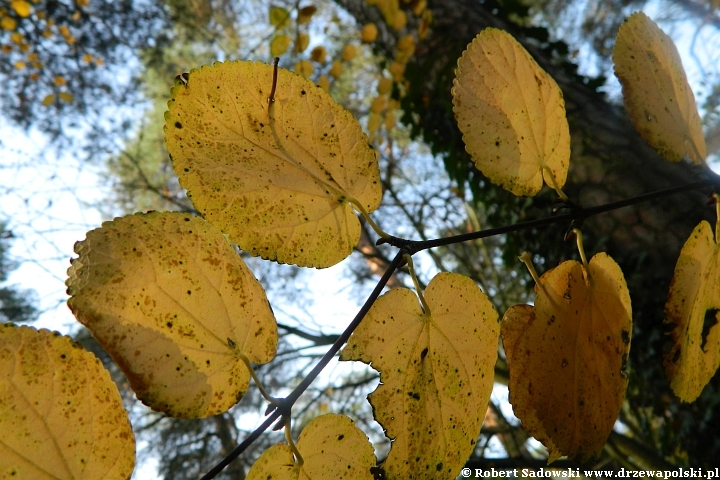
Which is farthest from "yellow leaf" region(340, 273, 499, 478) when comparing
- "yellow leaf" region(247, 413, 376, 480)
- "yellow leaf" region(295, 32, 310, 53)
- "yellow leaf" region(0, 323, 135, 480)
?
"yellow leaf" region(295, 32, 310, 53)

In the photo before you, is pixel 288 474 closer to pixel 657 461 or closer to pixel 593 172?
pixel 593 172

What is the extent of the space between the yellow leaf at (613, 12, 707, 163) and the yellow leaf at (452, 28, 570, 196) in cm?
7

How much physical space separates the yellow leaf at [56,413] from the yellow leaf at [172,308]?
17 mm

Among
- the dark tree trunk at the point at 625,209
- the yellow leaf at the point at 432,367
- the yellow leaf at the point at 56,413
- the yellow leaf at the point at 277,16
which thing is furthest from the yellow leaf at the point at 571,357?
the yellow leaf at the point at 277,16

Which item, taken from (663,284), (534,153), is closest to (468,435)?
(534,153)

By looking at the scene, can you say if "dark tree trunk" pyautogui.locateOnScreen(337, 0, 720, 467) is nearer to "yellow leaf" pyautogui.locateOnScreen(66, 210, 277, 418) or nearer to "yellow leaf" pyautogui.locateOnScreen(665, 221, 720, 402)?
"yellow leaf" pyautogui.locateOnScreen(665, 221, 720, 402)

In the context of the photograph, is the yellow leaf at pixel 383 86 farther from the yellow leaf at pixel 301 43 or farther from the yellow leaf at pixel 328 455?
the yellow leaf at pixel 328 455

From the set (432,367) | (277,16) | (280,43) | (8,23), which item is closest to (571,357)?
(432,367)

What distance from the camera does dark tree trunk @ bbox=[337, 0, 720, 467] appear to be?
94 centimetres

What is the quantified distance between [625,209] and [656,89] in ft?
1.99

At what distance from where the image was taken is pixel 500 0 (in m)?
1.51

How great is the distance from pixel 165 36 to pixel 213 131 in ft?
13.3

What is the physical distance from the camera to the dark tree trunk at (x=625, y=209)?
940 millimetres

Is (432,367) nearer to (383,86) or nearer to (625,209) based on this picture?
(625,209)
